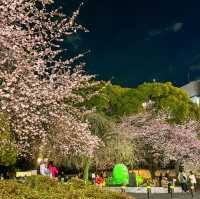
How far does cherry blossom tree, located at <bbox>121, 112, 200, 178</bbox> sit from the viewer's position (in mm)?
56000

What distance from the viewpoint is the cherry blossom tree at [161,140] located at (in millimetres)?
56000

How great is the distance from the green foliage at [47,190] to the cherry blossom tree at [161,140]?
37.2 metres

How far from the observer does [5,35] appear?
16.6m

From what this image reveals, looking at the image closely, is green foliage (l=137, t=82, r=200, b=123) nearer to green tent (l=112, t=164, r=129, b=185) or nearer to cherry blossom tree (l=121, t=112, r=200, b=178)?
cherry blossom tree (l=121, t=112, r=200, b=178)

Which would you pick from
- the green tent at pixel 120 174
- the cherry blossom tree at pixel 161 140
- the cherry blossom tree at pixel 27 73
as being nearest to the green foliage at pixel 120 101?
the cherry blossom tree at pixel 161 140

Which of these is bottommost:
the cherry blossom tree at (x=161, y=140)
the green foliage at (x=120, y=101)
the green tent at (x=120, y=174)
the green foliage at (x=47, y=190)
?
the green foliage at (x=47, y=190)

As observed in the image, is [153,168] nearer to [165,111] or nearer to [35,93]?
[165,111]

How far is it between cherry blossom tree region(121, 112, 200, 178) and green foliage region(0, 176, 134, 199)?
122ft

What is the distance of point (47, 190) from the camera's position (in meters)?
15.1

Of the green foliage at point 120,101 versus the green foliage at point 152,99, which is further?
the green foliage at point 152,99

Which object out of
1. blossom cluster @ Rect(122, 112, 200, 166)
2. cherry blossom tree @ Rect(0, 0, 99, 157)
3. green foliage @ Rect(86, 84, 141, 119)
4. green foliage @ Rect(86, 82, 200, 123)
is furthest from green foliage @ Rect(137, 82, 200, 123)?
cherry blossom tree @ Rect(0, 0, 99, 157)

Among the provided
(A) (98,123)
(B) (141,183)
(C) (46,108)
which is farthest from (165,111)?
(C) (46,108)

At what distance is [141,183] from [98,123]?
8.10m

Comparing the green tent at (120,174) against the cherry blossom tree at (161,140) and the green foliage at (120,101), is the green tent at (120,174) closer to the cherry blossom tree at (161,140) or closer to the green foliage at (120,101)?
the cherry blossom tree at (161,140)
